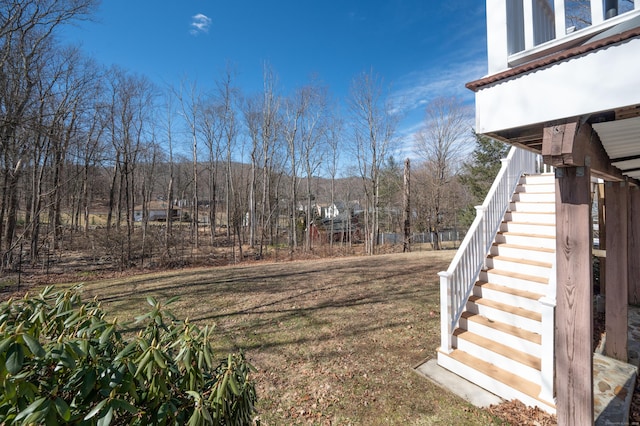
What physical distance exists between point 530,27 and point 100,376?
3238mm

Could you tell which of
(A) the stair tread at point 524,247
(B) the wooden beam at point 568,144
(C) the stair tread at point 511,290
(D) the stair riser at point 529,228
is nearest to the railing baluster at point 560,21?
(B) the wooden beam at point 568,144

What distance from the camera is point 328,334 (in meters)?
4.36

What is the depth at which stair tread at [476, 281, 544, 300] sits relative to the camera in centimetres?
349

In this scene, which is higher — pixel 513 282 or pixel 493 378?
pixel 513 282

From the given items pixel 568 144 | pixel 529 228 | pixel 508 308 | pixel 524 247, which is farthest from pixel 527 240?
pixel 568 144

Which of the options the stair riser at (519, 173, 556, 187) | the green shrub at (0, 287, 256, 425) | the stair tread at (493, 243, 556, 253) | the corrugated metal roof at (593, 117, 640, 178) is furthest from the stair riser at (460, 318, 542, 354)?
the stair riser at (519, 173, 556, 187)

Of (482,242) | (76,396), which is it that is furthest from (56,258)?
(482,242)

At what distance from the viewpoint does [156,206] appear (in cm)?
4400

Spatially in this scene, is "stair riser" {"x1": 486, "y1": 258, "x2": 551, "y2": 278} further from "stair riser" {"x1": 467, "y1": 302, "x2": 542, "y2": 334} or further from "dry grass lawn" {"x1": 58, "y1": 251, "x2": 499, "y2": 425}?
"dry grass lawn" {"x1": 58, "y1": 251, "x2": 499, "y2": 425}

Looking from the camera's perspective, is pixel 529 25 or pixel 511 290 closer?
pixel 529 25

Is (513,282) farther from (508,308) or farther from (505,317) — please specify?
(505,317)

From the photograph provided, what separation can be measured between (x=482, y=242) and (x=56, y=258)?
17001 mm

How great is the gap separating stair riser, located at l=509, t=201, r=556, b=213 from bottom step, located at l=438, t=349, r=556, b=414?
3.07 meters

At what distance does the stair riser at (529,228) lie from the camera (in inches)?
168
